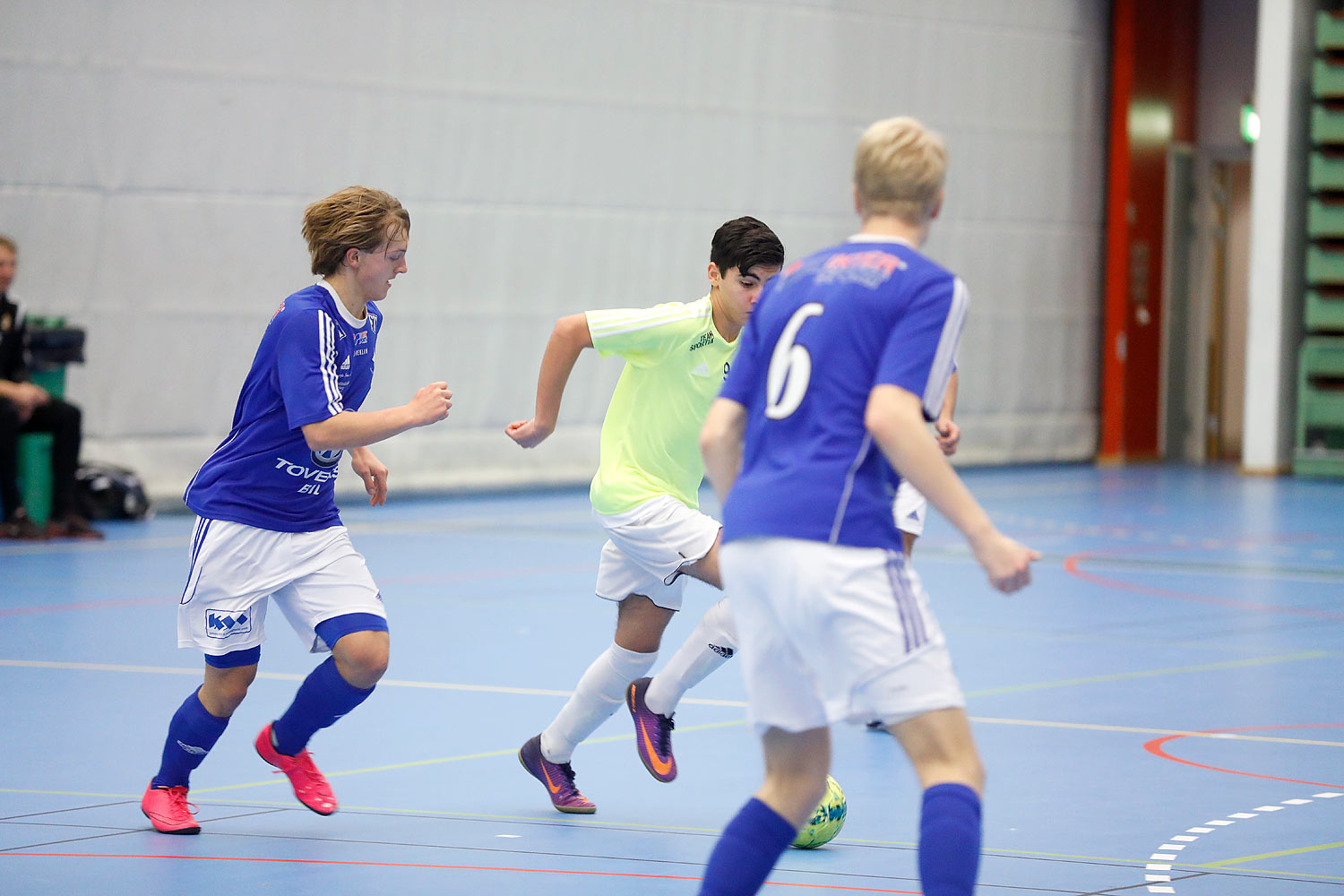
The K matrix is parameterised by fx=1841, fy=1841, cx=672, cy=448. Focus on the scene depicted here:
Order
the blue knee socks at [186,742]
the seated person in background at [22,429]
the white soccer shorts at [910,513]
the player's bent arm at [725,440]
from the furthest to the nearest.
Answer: the seated person in background at [22,429] < the white soccer shorts at [910,513] < the blue knee socks at [186,742] < the player's bent arm at [725,440]

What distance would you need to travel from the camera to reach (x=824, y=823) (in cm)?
457

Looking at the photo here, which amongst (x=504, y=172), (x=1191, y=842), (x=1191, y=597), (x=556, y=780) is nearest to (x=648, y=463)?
(x=556, y=780)

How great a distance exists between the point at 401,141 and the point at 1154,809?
10.5 m

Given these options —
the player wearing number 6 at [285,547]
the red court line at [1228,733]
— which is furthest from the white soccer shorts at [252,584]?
the red court line at [1228,733]

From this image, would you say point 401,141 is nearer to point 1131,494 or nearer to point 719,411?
point 1131,494

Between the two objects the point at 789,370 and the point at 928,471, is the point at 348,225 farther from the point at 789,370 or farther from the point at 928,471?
the point at 928,471

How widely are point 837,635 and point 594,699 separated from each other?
1.99 meters

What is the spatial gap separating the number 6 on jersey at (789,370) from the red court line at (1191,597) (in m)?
6.37

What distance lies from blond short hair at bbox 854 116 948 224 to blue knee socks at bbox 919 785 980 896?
1.00 meters

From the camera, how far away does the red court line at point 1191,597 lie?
29.5 feet

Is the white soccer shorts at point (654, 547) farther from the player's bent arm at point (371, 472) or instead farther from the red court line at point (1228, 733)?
the red court line at point (1228, 733)

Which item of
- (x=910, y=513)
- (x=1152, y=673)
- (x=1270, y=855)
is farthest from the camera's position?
(x=1152, y=673)

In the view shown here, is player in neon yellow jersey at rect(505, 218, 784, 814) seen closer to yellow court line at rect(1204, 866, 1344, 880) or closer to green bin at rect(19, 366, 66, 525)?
yellow court line at rect(1204, 866, 1344, 880)

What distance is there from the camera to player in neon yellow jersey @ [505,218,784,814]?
4.99 metres
